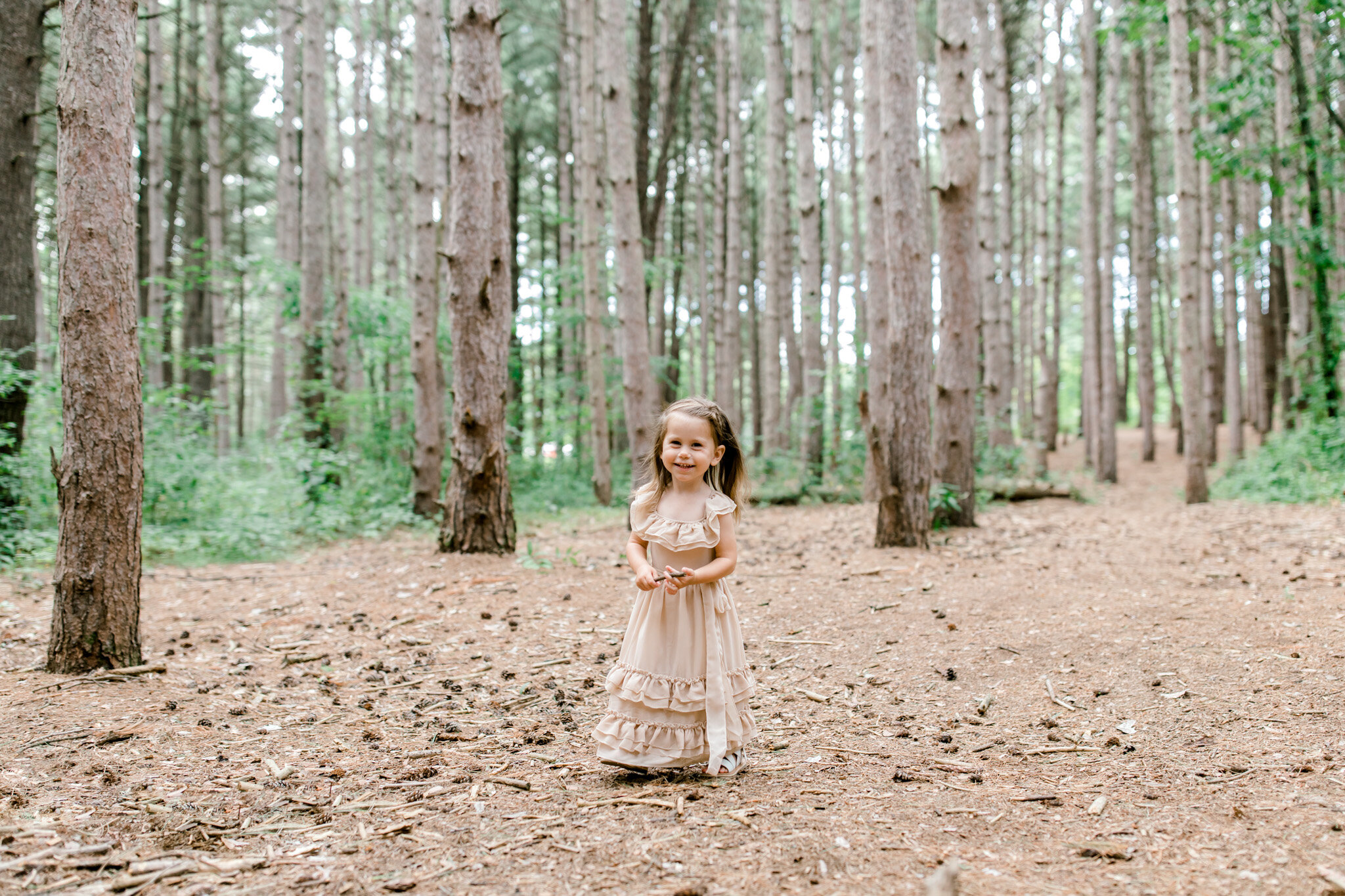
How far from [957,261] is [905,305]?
1.17 m

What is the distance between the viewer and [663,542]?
314 cm

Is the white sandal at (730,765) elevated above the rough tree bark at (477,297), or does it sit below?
below

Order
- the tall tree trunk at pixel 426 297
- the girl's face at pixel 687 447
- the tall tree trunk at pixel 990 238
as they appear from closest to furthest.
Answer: the girl's face at pixel 687 447 → the tall tree trunk at pixel 426 297 → the tall tree trunk at pixel 990 238

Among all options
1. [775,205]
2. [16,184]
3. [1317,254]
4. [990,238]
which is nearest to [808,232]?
[775,205]

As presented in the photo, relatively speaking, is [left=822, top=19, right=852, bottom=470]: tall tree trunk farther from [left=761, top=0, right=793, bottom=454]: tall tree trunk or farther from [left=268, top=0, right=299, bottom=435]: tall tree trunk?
[left=268, top=0, right=299, bottom=435]: tall tree trunk

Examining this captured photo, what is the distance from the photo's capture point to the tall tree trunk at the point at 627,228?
10.1 meters

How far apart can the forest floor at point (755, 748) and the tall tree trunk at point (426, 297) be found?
2.96 metres

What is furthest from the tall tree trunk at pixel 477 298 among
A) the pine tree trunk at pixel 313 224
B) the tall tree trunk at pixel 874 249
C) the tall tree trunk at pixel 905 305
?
the tall tree trunk at pixel 874 249

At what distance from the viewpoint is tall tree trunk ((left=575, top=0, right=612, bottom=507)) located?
11.3 meters

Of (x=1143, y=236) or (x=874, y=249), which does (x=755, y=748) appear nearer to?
(x=874, y=249)

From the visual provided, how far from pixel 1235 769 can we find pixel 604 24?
1013cm

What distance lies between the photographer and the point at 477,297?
720 centimetres

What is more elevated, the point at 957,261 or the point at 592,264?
the point at 592,264

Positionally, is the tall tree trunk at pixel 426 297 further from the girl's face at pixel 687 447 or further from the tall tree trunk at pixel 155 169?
the girl's face at pixel 687 447
